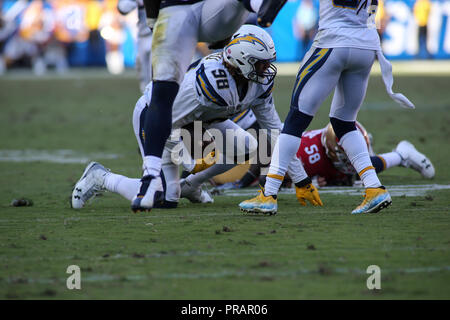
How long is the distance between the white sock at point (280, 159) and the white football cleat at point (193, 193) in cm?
100

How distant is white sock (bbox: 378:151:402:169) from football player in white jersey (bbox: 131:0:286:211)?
252cm

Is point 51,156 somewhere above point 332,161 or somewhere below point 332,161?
below

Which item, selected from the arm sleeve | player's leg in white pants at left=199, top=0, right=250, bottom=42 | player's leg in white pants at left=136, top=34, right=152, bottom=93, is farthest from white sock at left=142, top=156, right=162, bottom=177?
player's leg in white pants at left=136, top=34, right=152, bottom=93

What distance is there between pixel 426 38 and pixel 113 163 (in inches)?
852

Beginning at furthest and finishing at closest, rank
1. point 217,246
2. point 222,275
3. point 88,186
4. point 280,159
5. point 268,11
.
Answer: point 88,186 → point 280,159 → point 268,11 → point 217,246 → point 222,275

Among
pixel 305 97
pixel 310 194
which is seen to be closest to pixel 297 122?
pixel 305 97

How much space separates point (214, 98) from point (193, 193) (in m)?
0.95

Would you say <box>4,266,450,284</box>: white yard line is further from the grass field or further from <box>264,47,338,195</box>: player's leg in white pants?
<box>264,47,338,195</box>: player's leg in white pants

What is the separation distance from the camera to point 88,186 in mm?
5566

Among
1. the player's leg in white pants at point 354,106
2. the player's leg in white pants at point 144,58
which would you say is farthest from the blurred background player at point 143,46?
the player's leg in white pants at point 354,106

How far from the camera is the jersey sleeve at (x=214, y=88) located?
17.0ft

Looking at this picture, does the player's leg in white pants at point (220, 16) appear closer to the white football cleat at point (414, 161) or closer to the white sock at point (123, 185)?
the white sock at point (123, 185)

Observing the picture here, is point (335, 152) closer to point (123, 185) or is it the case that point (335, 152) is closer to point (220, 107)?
point (220, 107)

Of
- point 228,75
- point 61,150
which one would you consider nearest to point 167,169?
point 228,75
